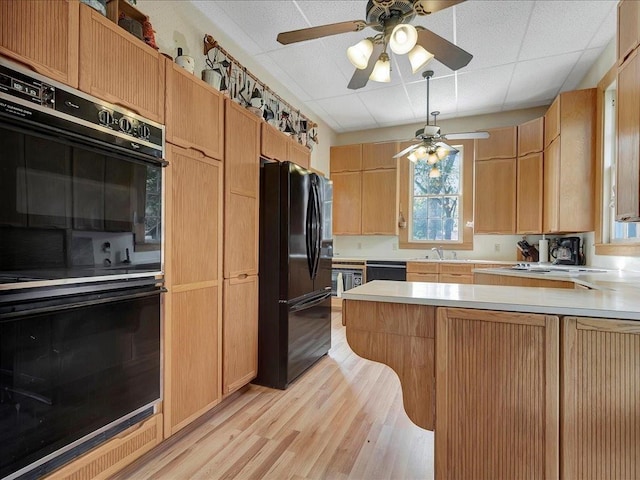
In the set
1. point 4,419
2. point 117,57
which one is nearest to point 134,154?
point 117,57

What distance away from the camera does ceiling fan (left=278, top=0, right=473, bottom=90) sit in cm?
151

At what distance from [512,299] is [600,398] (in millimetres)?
449

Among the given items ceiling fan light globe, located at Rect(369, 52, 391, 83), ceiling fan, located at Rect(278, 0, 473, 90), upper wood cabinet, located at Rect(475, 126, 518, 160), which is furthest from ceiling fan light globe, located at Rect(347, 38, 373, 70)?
upper wood cabinet, located at Rect(475, 126, 518, 160)

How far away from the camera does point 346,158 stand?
534 centimetres

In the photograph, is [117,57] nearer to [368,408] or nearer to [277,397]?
[277,397]

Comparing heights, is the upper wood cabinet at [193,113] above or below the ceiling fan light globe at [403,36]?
below

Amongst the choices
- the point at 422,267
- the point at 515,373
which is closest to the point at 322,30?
the point at 515,373

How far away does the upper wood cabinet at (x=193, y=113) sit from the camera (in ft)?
6.02

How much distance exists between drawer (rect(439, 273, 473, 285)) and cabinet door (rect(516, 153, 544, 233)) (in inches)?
35.4

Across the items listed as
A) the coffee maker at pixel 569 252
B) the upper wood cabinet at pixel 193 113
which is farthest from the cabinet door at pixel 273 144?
the coffee maker at pixel 569 252

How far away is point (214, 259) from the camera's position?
7.06 ft

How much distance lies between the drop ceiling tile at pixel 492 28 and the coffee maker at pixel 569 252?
81.5 inches

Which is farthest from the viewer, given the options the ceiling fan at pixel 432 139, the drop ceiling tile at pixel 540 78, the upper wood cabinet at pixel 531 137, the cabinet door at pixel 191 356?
the upper wood cabinet at pixel 531 137

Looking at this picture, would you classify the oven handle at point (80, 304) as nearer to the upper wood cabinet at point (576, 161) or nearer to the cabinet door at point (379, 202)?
the upper wood cabinet at point (576, 161)
